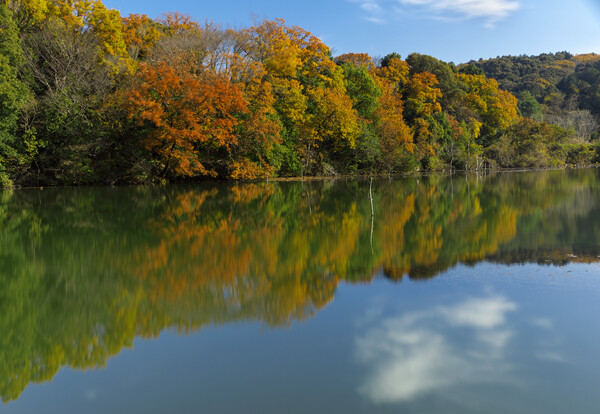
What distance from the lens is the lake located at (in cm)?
451

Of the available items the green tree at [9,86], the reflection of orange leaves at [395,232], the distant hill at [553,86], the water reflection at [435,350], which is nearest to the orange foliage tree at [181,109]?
the green tree at [9,86]

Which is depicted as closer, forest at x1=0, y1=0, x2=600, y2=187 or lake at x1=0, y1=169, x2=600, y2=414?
lake at x1=0, y1=169, x2=600, y2=414

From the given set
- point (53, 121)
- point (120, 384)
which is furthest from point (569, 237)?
point (53, 121)

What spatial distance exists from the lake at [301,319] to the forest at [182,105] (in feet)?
57.2

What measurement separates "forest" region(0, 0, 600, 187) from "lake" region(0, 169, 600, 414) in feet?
57.2

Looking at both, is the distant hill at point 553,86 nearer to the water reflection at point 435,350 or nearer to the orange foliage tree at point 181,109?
the orange foliage tree at point 181,109

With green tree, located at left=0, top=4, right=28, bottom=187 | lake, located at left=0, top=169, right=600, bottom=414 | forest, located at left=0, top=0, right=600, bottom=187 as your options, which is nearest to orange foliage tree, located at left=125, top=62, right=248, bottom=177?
forest, located at left=0, top=0, right=600, bottom=187

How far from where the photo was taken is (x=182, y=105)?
29.8 m

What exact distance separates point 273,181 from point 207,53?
393 inches

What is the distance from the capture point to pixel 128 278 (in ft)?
28.3

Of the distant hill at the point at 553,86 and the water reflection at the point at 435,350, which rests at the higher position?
the distant hill at the point at 553,86

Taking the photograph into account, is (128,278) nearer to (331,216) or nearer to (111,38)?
(331,216)

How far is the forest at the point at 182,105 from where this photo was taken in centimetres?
2895

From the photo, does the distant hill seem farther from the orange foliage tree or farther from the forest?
the orange foliage tree
